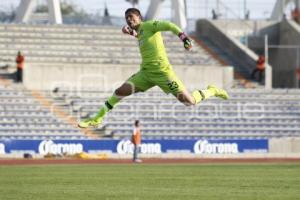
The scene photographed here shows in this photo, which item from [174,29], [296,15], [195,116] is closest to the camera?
[174,29]

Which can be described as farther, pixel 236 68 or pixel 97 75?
pixel 236 68

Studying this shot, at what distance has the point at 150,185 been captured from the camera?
17.9m

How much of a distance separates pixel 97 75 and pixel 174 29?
83.0 ft

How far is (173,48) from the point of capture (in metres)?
46.0

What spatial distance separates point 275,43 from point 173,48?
23.1 ft

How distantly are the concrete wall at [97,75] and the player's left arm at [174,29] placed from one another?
23.6 m

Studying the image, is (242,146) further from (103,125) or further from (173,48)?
(173,48)

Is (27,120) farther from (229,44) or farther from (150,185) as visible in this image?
(150,185)

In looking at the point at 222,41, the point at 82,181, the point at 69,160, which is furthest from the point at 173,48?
the point at 82,181

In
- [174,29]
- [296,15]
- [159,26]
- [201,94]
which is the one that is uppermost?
[296,15]

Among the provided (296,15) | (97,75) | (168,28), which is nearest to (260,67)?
(296,15)

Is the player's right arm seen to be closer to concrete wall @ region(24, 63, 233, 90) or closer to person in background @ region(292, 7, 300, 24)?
concrete wall @ region(24, 63, 233, 90)

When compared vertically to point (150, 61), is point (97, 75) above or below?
above

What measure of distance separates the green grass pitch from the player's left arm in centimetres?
247
